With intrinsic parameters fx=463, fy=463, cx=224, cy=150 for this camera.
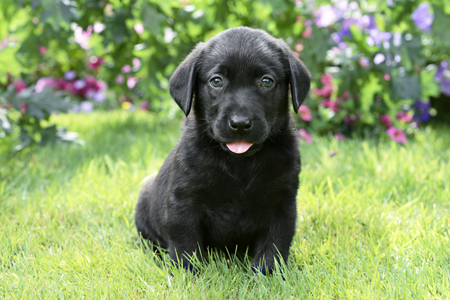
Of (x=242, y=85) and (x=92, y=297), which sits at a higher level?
(x=242, y=85)

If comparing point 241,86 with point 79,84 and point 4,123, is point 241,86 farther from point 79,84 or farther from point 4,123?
point 79,84

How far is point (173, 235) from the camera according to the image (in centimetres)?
241

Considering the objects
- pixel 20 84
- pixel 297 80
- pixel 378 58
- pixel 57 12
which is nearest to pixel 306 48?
pixel 378 58

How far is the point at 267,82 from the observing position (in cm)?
231

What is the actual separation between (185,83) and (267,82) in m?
0.42

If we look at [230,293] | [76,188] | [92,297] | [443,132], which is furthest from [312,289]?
[443,132]

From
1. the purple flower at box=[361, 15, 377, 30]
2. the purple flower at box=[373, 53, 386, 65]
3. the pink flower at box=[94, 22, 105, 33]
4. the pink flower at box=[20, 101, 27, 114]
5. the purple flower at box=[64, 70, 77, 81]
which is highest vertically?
the purple flower at box=[361, 15, 377, 30]

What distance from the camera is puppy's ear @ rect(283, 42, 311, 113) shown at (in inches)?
93.6

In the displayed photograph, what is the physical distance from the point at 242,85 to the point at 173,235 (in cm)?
85

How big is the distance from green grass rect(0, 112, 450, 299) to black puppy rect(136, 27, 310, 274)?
0.18 metres

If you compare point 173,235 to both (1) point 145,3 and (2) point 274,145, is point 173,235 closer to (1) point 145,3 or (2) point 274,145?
(2) point 274,145

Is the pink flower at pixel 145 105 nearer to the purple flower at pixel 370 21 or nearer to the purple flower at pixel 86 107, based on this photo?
the purple flower at pixel 86 107

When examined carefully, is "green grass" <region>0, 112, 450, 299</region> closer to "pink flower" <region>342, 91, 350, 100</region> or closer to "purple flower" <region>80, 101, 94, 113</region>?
"pink flower" <region>342, 91, 350, 100</region>

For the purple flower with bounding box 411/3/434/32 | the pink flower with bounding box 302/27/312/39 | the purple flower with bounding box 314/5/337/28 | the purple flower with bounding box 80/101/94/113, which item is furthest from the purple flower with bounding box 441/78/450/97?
the purple flower with bounding box 80/101/94/113
